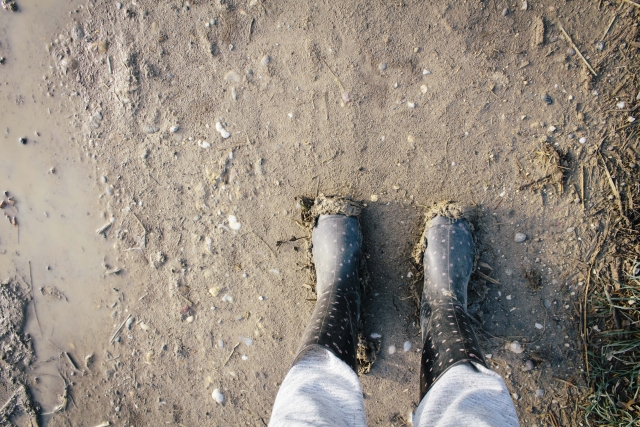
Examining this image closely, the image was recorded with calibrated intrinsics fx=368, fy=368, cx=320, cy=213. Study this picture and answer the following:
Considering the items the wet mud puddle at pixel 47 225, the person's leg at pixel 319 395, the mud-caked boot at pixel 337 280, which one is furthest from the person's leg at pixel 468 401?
the wet mud puddle at pixel 47 225

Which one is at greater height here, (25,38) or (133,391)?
(25,38)

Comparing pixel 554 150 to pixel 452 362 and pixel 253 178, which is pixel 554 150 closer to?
pixel 452 362

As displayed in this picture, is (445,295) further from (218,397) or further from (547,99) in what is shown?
(218,397)

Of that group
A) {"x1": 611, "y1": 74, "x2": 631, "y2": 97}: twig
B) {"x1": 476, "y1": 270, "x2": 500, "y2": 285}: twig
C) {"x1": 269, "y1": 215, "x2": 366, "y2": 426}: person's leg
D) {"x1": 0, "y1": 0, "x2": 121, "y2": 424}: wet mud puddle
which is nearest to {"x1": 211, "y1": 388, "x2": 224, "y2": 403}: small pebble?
{"x1": 0, "y1": 0, "x2": 121, "y2": 424}: wet mud puddle

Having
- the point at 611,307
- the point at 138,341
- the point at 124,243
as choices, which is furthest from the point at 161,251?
the point at 611,307

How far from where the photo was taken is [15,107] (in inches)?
96.9

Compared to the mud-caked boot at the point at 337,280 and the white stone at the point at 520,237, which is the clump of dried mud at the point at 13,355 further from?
the white stone at the point at 520,237

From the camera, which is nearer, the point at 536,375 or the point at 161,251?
the point at 536,375

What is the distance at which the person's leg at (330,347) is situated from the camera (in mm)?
1542

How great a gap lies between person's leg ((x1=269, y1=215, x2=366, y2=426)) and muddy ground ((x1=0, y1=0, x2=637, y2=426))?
19cm

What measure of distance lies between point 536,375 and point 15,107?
12.3 feet

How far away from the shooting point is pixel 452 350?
1.76 meters

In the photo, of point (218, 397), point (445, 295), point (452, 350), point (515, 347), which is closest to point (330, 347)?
point (452, 350)

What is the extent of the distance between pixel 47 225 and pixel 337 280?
Result: 2002 mm
